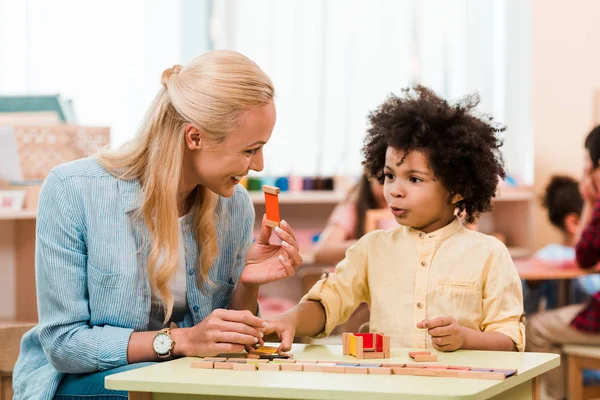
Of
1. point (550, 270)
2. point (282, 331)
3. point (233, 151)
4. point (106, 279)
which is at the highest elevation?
point (233, 151)

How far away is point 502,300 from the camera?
204 cm

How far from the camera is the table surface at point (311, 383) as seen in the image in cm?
141

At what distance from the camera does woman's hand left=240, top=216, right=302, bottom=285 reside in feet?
6.54

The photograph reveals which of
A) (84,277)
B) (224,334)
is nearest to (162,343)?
(224,334)

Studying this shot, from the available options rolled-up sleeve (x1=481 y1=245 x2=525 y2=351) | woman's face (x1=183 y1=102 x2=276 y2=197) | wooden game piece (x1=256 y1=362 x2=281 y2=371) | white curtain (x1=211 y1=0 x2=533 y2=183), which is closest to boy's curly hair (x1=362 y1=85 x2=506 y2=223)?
rolled-up sleeve (x1=481 y1=245 x2=525 y2=351)

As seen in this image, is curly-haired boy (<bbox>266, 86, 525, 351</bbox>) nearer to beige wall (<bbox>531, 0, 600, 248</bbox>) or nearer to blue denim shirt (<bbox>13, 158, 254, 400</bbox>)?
blue denim shirt (<bbox>13, 158, 254, 400</bbox>)

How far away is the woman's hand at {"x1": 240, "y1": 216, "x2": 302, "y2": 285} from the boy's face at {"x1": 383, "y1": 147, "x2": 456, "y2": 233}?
28 centimetres

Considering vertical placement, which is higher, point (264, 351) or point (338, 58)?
point (338, 58)

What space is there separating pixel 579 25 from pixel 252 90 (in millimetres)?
3595

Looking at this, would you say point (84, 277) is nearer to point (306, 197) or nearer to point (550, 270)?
point (550, 270)

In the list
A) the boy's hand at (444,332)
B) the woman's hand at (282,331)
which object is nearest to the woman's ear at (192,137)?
the woman's hand at (282,331)

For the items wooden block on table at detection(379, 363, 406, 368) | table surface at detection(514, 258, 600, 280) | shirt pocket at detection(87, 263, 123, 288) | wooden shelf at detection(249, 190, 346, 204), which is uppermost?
wooden shelf at detection(249, 190, 346, 204)

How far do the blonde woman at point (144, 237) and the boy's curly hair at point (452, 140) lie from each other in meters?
0.33

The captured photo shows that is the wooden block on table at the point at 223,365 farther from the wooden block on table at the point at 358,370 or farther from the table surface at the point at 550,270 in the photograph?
A: the table surface at the point at 550,270
